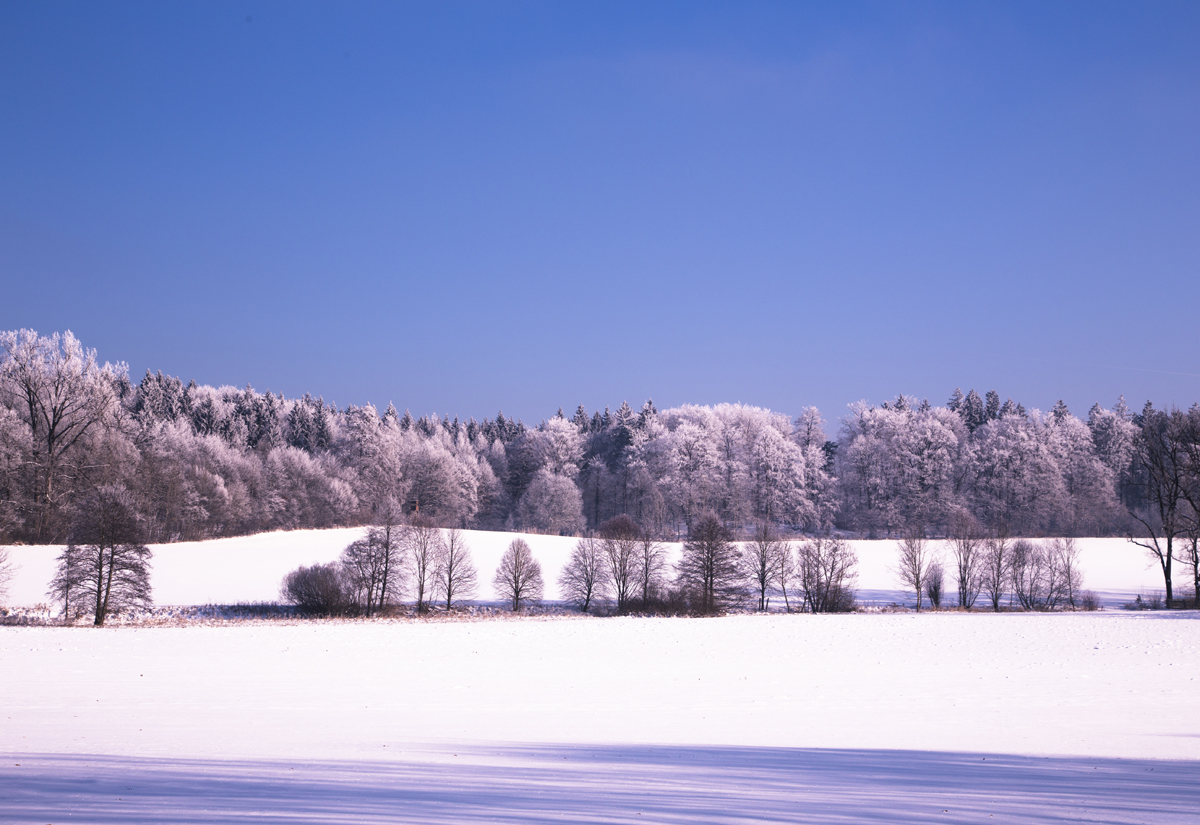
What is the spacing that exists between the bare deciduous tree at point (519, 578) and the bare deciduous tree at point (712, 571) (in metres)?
9.13

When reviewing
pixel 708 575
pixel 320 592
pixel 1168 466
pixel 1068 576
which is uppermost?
pixel 1168 466

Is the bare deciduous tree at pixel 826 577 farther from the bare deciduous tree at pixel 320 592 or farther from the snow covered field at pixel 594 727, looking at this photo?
the bare deciduous tree at pixel 320 592

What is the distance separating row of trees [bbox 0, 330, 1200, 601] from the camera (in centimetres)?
5353

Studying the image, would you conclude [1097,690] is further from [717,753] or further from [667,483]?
[667,483]

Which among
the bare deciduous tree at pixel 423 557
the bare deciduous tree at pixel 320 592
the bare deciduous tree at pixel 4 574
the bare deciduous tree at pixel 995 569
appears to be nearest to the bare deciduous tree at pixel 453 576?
the bare deciduous tree at pixel 423 557

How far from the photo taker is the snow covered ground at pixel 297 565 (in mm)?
44156

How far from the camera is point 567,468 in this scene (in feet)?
300

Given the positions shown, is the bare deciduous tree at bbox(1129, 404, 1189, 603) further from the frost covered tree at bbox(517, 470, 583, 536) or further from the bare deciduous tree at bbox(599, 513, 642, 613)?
the frost covered tree at bbox(517, 470, 583, 536)

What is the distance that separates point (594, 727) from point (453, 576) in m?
34.1

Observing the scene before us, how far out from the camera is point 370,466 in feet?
281

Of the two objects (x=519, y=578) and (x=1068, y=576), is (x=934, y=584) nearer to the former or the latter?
(x=1068, y=576)

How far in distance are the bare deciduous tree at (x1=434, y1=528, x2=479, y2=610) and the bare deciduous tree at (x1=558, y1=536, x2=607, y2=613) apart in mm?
6225

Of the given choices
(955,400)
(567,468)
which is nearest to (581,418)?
(567,468)

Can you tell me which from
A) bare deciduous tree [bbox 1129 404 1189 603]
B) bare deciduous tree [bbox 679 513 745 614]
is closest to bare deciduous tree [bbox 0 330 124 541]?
bare deciduous tree [bbox 679 513 745 614]
